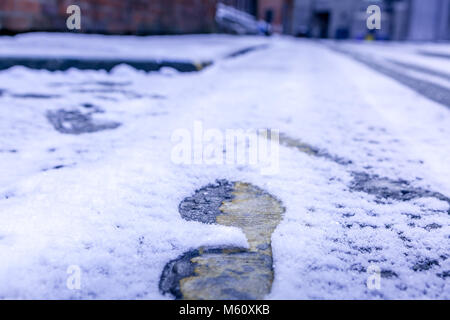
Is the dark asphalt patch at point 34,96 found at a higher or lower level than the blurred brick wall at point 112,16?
lower

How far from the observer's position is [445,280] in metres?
0.46

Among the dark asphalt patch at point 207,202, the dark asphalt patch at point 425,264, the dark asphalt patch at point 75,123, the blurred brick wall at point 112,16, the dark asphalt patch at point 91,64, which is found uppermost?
the blurred brick wall at point 112,16

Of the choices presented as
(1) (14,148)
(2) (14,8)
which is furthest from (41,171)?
(2) (14,8)

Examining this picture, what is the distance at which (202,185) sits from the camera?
2.45 ft

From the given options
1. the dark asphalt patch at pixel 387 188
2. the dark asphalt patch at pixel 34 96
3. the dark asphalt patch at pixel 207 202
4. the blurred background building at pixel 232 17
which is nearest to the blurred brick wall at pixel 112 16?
the blurred background building at pixel 232 17

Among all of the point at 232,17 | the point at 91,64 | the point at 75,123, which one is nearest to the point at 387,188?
the point at 75,123

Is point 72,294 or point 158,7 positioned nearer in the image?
point 72,294

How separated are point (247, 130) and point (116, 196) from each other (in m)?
0.56

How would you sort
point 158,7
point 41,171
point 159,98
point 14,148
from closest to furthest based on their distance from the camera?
point 41,171 → point 14,148 → point 159,98 → point 158,7

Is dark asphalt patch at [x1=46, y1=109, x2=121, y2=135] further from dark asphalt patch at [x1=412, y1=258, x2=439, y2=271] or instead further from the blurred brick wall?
the blurred brick wall

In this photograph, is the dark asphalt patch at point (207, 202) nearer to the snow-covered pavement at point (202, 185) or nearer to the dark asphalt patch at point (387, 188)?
the snow-covered pavement at point (202, 185)

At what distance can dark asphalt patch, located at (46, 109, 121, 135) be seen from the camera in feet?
3.65

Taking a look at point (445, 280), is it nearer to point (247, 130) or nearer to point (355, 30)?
point (247, 130)

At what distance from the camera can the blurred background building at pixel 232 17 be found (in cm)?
298
